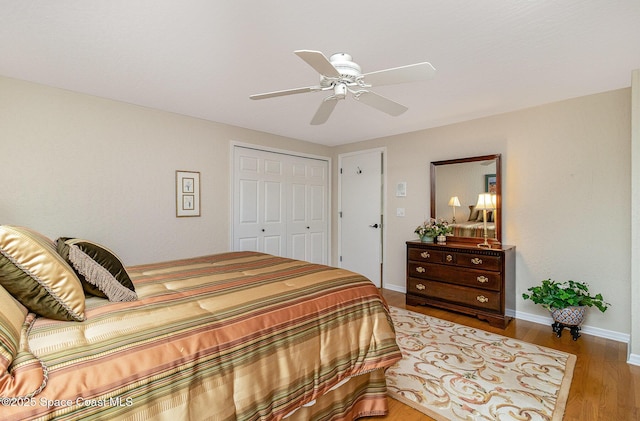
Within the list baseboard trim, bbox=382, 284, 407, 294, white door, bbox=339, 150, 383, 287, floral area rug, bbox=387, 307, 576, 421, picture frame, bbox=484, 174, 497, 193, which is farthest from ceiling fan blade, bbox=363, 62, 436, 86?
baseboard trim, bbox=382, 284, 407, 294

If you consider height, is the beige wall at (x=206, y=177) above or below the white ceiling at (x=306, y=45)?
below

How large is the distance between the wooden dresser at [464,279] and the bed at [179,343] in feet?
6.26

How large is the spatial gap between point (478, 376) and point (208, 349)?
6.62 feet

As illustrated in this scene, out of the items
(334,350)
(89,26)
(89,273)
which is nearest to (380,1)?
(89,26)

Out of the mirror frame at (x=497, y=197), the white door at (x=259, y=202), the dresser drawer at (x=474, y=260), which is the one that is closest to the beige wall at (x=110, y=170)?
the white door at (x=259, y=202)

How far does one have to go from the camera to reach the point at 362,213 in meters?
4.90

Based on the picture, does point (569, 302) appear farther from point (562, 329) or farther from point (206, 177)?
point (206, 177)

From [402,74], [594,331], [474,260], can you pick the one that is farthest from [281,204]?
[594,331]

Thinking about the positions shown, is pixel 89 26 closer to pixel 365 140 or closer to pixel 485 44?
pixel 485 44

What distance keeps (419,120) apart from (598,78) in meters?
1.65

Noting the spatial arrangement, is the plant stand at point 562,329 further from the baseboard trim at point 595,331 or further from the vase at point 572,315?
the baseboard trim at point 595,331

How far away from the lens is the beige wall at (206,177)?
8.68 ft

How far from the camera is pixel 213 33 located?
1863 millimetres

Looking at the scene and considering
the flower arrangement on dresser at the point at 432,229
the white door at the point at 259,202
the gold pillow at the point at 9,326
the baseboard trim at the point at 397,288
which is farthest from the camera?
the baseboard trim at the point at 397,288
